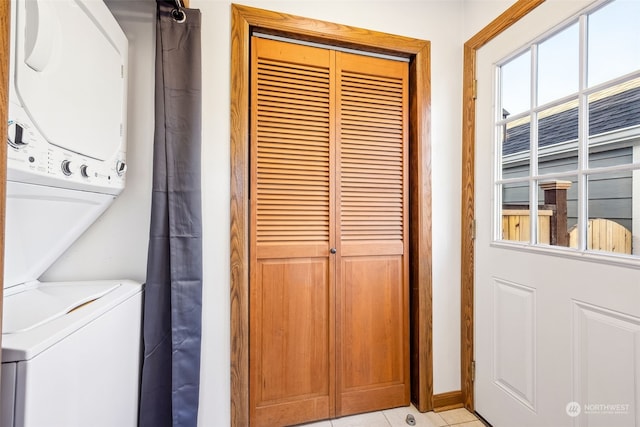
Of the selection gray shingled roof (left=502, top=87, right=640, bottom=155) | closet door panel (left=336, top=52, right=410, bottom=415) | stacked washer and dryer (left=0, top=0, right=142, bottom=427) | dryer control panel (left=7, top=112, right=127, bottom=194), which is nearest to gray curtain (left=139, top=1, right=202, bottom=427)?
stacked washer and dryer (left=0, top=0, right=142, bottom=427)

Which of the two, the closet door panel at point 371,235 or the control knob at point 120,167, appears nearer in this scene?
the control knob at point 120,167

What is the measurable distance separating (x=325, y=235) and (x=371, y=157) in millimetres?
503

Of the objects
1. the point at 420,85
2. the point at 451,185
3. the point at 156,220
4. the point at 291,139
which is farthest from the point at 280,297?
the point at 420,85

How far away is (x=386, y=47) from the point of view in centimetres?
158

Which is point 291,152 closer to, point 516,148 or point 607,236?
point 516,148

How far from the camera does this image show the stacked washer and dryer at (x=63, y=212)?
646 mm

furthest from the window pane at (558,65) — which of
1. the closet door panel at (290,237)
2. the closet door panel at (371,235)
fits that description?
the closet door panel at (290,237)

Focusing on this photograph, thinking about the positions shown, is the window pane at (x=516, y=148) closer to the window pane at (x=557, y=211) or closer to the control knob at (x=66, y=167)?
the window pane at (x=557, y=211)

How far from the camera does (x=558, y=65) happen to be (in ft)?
4.11

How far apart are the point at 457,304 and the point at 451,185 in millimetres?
694

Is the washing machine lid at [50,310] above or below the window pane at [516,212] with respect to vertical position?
below

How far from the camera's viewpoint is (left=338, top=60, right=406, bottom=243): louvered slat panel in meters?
1.58

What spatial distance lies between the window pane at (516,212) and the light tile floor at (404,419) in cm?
100

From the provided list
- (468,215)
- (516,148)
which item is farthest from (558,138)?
(468,215)
